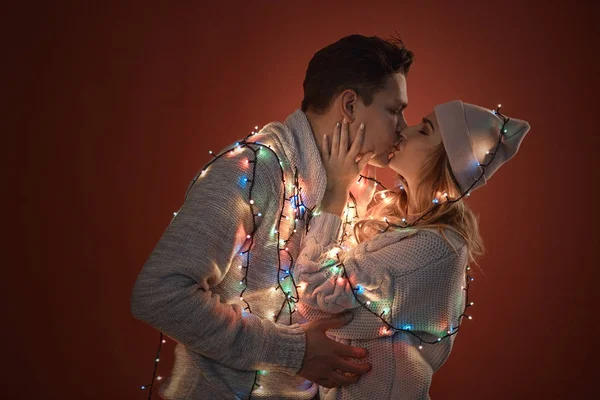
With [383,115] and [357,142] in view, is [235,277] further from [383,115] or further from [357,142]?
[383,115]

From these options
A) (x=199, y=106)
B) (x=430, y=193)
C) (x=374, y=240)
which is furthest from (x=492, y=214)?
(x=199, y=106)

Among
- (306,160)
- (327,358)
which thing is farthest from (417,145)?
(327,358)

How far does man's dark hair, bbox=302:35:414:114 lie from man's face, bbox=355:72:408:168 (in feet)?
0.07

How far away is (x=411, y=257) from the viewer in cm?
184

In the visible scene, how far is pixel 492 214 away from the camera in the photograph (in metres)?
2.93

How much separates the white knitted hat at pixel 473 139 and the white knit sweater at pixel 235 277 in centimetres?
44

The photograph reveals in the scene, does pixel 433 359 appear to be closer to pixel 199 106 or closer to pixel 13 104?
pixel 199 106

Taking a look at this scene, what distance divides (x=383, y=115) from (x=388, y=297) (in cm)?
54

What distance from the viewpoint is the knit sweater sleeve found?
1.55 metres

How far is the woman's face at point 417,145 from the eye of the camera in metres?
2.07

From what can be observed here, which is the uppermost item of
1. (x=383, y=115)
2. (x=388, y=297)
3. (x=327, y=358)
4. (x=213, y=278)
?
(x=383, y=115)

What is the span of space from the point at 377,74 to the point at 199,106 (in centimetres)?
107

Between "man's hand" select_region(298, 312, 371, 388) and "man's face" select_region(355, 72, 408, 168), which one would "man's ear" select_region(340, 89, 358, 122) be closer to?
"man's face" select_region(355, 72, 408, 168)

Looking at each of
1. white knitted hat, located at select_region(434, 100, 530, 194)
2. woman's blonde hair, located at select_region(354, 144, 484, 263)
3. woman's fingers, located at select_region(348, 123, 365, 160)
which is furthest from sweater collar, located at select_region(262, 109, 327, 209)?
white knitted hat, located at select_region(434, 100, 530, 194)
